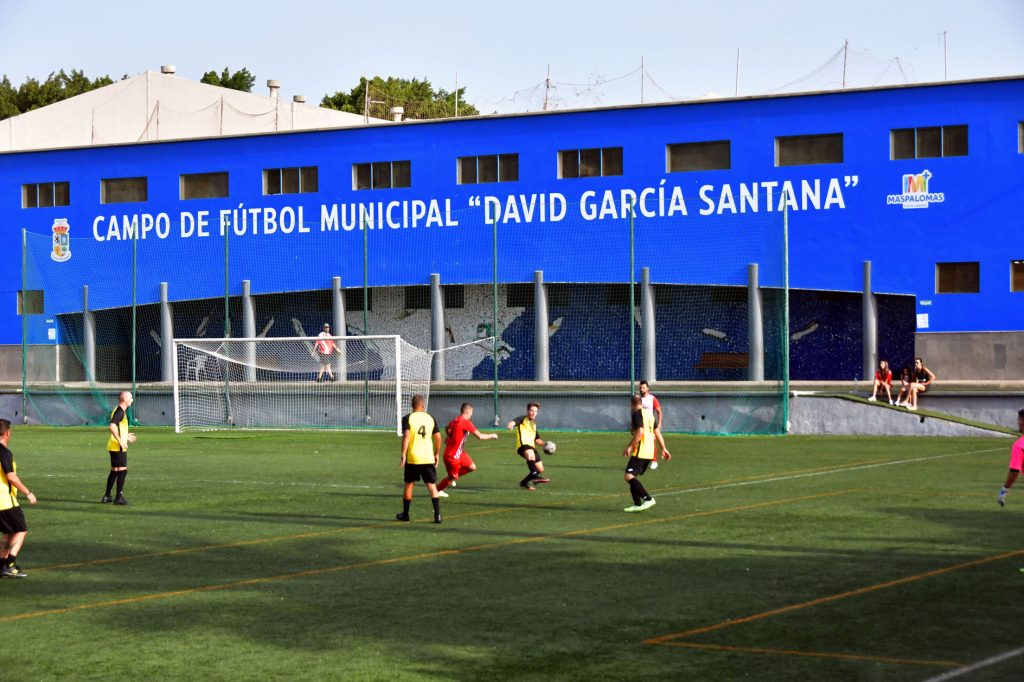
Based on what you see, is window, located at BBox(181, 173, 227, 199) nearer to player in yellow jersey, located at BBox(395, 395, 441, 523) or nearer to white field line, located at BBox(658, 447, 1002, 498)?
white field line, located at BBox(658, 447, 1002, 498)

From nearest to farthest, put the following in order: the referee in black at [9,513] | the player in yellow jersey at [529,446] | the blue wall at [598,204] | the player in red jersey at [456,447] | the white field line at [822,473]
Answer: the referee in black at [9,513] → the player in red jersey at [456,447] → the white field line at [822,473] → the player in yellow jersey at [529,446] → the blue wall at [598,204]

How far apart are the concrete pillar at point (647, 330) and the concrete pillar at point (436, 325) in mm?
6802

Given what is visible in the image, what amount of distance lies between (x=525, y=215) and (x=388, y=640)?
34365mm

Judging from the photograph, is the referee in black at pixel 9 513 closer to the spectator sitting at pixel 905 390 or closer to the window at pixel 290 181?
the spectator sitting at pixel 905 390

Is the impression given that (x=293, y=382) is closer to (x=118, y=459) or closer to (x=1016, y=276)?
(x=118, y=459)

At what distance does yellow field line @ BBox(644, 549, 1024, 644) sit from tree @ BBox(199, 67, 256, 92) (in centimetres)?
8093

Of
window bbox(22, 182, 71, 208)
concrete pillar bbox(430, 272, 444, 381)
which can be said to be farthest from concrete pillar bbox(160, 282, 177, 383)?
concrete pillar bbox(430, 272, 444, 381)

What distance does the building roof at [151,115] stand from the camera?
59.9 m

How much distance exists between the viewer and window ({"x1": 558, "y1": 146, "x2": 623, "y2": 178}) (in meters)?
43.5

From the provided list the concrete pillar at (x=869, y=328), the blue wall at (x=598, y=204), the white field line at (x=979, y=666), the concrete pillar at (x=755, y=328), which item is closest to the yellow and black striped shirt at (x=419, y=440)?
the white field line at (x=979, y=666)

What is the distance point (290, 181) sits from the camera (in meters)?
47.7

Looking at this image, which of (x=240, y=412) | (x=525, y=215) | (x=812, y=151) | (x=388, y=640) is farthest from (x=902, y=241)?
(x=388, y=640)

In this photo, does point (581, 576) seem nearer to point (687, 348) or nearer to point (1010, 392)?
point (1010, 392)

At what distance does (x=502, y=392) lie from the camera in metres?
38.4
